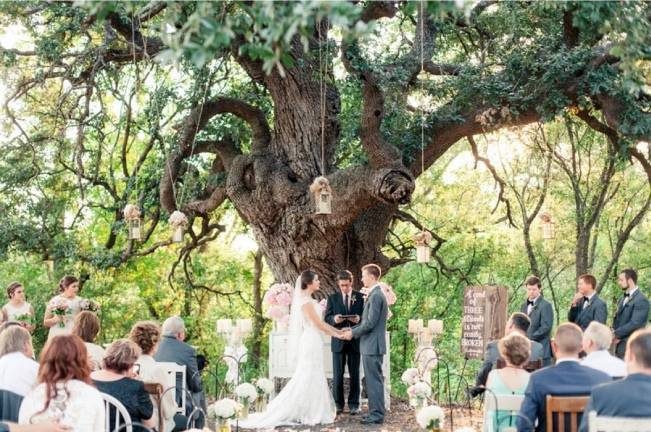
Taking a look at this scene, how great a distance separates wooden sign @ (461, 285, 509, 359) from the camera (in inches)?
525

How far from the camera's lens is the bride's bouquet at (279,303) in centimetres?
1255

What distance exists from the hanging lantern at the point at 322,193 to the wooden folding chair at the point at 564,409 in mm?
6005

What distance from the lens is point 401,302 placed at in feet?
80.9

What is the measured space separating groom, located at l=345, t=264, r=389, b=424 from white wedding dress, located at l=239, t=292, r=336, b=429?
48 centimetres

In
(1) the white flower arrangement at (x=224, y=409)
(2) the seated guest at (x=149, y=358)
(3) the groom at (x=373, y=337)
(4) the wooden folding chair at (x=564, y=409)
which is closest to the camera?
(4) the wooden folding chair at (x=564, y=409)

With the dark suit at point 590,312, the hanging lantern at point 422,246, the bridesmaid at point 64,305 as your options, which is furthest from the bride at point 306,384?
the dark suit at point 590,312

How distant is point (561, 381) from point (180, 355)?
3.60 metres

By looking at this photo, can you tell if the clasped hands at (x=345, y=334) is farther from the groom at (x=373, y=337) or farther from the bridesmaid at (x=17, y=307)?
the bridesmaid at (x=17, y=307)

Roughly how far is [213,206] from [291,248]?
1.46 m

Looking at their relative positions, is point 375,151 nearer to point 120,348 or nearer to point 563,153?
point 120,348

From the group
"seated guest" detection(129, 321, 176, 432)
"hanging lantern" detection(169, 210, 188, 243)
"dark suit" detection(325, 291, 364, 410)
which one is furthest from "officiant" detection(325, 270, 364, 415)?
"seated guest" detection(129, 321, 176, 432)

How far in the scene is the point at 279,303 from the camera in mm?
12578

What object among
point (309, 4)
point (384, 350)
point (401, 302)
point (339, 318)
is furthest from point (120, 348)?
point (401, 302)

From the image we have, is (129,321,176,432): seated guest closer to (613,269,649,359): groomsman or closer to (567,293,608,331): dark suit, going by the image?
(567,293,608,331): dark suit
